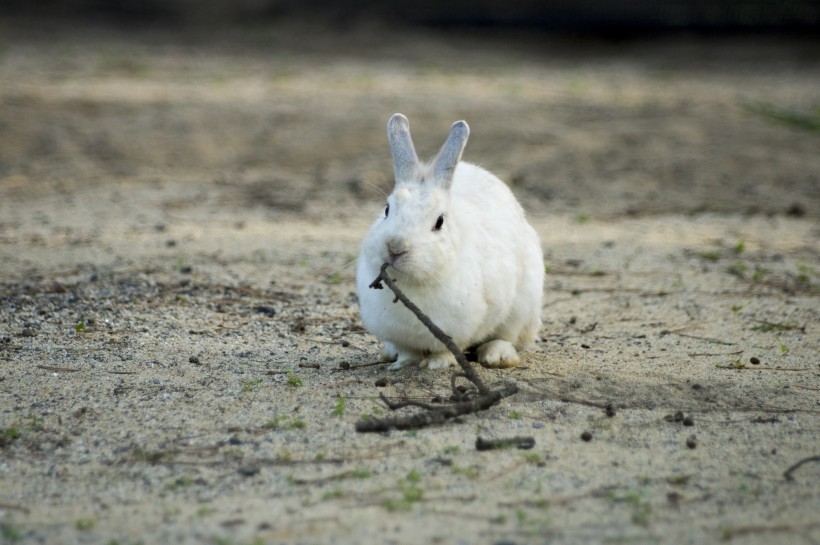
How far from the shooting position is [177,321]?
5.74 m

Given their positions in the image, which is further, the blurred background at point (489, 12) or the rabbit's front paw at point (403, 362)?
the blurred background at point (489, 12)

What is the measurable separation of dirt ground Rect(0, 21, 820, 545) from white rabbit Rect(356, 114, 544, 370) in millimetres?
224

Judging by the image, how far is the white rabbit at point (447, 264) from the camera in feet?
15.1

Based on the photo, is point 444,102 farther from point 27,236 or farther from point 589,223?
point 27,236

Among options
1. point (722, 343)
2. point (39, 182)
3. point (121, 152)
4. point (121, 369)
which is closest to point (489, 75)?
point (121, 152)

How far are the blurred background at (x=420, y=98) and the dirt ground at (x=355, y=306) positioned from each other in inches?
2.0

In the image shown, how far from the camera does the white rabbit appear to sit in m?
4.62

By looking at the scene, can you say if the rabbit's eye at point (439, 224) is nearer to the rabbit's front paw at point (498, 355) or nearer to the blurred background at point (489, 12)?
the rabbit's front paw at point (498, 355)

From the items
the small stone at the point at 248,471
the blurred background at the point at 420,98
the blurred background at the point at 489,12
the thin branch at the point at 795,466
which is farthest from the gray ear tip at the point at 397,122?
the blurred background at the point at 489,12

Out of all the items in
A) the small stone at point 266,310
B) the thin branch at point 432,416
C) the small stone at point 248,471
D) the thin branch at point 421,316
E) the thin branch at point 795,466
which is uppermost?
the thin branch at point 421,316

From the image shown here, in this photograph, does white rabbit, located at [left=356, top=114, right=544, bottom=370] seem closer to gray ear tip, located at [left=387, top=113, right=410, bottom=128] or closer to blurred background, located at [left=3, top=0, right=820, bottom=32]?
gray ear tip, located at [left=387, top=113, right=410, bottom=128]

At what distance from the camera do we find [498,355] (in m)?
5.22

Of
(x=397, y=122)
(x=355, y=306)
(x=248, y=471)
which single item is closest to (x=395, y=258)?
(x=397, y=122)

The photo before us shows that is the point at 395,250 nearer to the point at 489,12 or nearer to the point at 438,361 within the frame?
the point at 438,361
